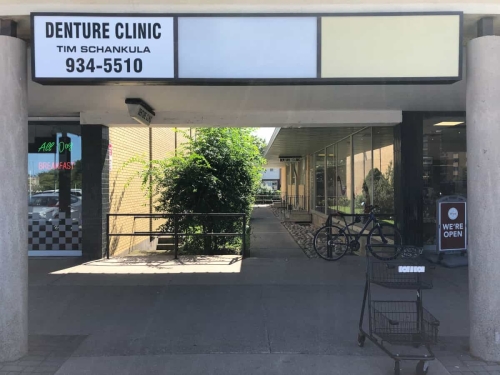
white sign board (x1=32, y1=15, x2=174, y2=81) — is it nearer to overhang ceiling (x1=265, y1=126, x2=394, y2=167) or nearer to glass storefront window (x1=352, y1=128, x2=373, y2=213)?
overhang ceiling (x1=265, y1=126, x2=394, y2=167)

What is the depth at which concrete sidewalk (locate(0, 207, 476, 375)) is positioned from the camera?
13.4 feet

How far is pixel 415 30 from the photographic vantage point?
4.30 metres

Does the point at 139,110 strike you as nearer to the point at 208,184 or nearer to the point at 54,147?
the point at 54,147

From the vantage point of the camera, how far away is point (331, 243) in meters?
8.89

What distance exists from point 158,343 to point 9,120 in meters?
2.67

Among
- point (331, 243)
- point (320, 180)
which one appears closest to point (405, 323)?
point (331, 243)

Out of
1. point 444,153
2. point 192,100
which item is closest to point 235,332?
point 192,100

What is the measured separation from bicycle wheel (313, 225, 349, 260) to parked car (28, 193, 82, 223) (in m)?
5.06

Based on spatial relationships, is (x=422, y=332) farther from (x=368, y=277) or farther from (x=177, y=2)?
(x=177, y=2)

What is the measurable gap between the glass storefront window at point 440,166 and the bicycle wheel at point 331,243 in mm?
1837

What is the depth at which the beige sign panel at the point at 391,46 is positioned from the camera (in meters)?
4.29

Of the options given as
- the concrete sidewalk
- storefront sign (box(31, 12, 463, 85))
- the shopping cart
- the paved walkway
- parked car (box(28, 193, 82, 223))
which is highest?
storefront sign (box(31, 12, 463, 85))

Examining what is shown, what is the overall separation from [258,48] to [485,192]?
8.55 ft

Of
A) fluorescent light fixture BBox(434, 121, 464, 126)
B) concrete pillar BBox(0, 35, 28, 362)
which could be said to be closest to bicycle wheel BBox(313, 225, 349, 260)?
fluorescent light fixture BBox(434, 121, 464, 126)
